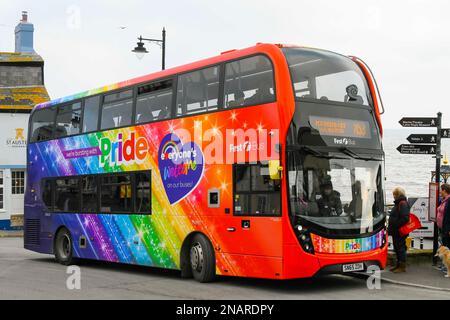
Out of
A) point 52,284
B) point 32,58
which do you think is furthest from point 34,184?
point 32,58

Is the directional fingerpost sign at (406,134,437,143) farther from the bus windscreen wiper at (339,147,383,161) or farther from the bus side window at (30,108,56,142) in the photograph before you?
the bus side window at (30,108,56,142)

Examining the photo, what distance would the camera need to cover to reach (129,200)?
15.9 m

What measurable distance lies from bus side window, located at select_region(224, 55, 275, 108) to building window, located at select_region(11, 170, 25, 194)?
1061 inches

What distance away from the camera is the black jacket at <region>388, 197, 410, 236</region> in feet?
46.5

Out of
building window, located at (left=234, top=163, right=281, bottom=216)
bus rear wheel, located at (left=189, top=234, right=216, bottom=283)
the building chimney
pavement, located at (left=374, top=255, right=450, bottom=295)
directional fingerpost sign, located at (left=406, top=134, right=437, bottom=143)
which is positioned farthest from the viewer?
the building chimney

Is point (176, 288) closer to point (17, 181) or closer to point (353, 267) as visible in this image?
point (353, 267)

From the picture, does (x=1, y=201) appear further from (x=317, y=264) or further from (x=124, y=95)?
(x=317, y=264)

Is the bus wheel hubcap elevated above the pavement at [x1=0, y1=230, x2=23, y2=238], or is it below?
above

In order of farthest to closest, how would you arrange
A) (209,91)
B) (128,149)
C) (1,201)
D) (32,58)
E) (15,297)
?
(32,58)
(1,201)
(128,149)
(209,91)
(15,297)

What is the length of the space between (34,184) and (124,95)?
518 centimetres

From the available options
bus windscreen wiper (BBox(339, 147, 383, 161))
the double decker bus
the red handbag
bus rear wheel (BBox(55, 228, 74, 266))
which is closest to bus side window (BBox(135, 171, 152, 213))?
the double decker bus

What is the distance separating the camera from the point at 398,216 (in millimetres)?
14312

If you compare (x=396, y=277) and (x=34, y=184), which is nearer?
(x=396, y=277)

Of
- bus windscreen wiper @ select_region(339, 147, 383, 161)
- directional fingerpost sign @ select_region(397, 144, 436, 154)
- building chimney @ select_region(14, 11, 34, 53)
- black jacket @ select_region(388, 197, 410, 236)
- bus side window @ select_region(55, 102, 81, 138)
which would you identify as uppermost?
building chimney @ select_region(14, 11, 34, 53)
